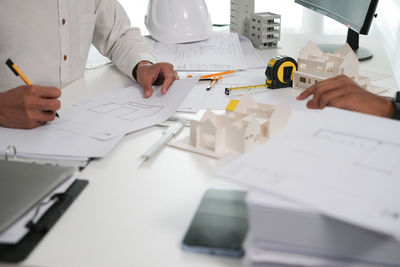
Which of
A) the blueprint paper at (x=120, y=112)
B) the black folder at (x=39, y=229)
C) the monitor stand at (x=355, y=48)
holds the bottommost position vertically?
the black folder at (x=39, y=229)

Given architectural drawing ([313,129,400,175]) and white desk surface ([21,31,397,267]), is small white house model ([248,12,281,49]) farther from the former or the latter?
architectural drawing ([313,129,400,175])

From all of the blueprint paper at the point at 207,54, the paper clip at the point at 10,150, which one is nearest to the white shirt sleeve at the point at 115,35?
the blueprint paper at the point at 207,54

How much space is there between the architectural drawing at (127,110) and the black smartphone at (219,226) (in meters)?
0.39

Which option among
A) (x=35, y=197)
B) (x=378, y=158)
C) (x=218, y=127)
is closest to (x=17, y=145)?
(x=35, y=197)

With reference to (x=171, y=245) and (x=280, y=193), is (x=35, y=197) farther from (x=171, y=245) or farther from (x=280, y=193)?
(x=280, y=193)

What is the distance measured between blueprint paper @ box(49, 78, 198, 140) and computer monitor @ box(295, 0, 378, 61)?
21.3 inches

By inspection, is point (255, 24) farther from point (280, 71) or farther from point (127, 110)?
point (127, 110)

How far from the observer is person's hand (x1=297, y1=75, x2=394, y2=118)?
34.4 inches

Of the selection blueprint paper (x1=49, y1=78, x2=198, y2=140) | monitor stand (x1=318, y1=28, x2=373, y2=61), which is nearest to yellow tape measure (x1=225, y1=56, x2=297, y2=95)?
blueprint paper (x1=49, y1=78, x2=198, y2=140)

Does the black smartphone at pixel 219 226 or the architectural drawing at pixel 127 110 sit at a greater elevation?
the architectural drawing at pixel 127 110

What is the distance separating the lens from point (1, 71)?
50.3 inches

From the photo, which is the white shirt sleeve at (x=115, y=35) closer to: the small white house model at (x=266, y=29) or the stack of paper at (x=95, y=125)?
the stack of paper at (x=95, y=125)

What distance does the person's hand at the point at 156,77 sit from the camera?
1.12 meters

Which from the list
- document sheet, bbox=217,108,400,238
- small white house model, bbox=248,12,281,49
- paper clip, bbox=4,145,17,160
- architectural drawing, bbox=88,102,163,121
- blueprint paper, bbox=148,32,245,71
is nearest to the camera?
document sheet, bbox=217,108,400,238
